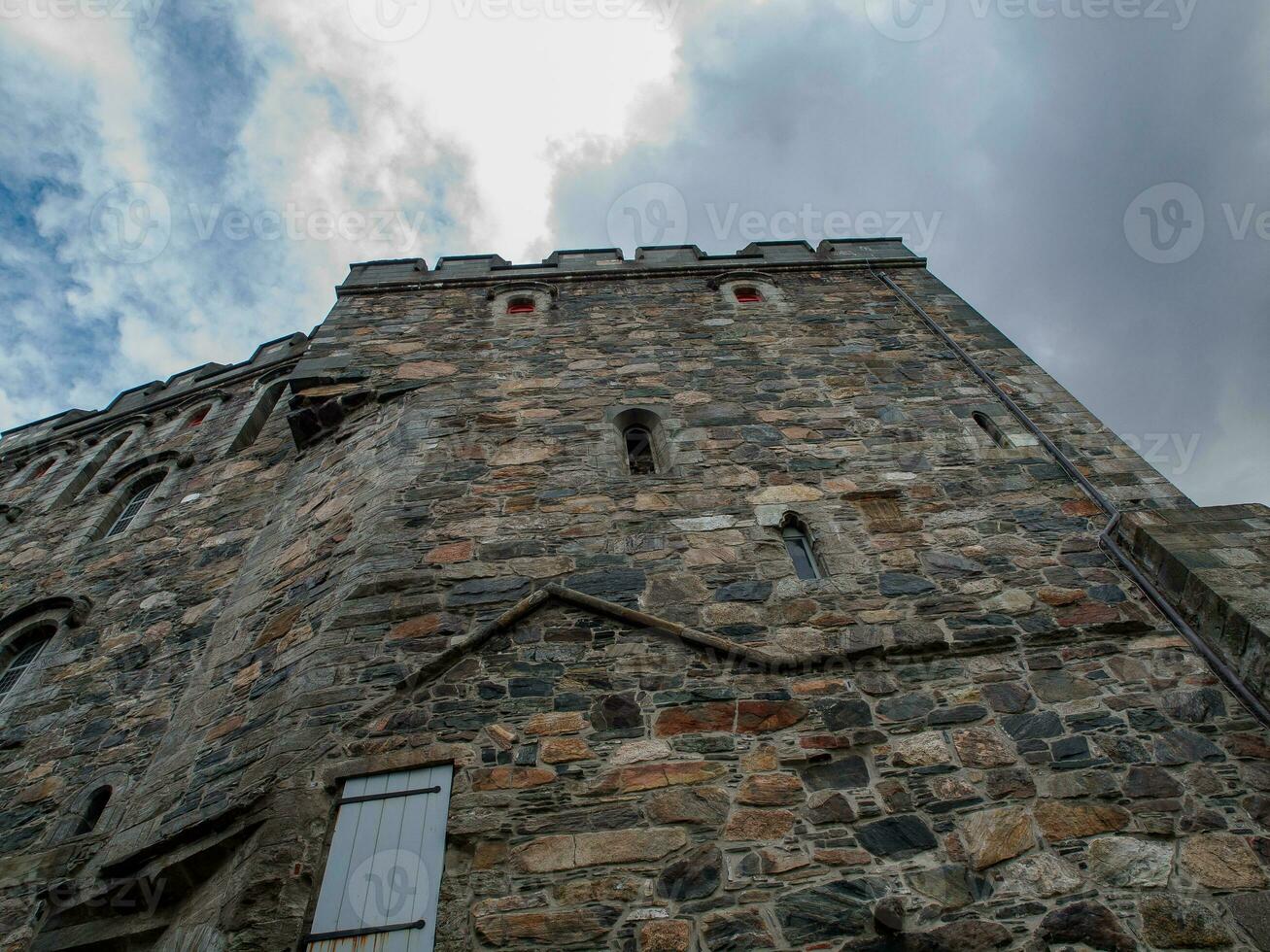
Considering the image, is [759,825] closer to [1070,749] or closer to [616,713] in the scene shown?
[616,713]

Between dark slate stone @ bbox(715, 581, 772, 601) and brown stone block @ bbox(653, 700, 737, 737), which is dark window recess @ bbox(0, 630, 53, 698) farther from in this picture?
dark slate stone @ bbox(715, 581, 772, 601)

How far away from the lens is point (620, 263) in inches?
421

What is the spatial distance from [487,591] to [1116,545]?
4.36 metres

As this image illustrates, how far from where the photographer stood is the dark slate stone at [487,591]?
5496 mm

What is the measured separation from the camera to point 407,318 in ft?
31.2

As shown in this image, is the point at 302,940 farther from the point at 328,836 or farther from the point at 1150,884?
the point at 1150,884

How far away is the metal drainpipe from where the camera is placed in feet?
15.7

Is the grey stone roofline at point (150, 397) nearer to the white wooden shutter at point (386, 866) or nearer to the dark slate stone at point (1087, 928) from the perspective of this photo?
the white wooden shutter at point (386, 866)

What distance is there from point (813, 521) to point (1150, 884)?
2.96 m

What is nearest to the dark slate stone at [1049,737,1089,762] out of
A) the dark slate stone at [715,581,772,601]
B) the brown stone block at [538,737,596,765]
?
the dark slate stone at [715,581,772,601]

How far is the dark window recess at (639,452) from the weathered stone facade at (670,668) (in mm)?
153

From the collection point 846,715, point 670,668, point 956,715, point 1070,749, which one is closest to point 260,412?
point 670,668

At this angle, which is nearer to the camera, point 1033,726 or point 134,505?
point 1033,726

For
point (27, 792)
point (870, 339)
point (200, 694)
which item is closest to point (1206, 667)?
point (870, 339)
